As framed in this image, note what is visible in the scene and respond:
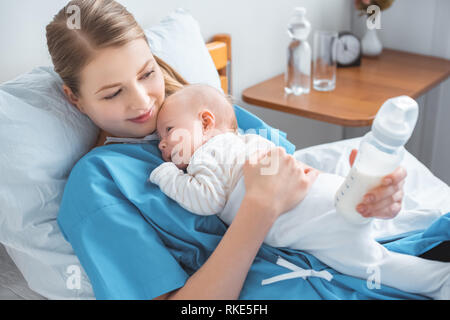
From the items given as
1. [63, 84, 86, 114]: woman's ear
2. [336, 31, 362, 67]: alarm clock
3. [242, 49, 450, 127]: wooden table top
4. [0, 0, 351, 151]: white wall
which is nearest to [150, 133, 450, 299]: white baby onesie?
[63, 84, 86, 114]: woman's ear

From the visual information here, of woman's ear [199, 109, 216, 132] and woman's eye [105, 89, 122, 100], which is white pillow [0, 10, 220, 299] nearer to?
woman's eye [105, 89, 122, 100]

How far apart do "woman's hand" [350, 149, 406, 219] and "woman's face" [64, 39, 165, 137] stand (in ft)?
1.56

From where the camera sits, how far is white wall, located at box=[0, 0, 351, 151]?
3.91ft

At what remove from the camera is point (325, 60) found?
1.87 m

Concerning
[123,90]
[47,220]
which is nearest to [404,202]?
[123,90]

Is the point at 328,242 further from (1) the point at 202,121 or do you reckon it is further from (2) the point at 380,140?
(1) the point at 202,121

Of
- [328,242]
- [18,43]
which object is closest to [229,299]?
[328,242]

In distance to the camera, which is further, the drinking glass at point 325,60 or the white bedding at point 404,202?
the drinking glass at point 325,60

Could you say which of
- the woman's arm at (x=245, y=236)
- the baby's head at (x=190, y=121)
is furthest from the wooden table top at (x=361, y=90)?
the woman's arm at (x=245, y=236)

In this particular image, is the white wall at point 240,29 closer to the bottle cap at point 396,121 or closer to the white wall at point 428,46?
the white wall at point 428,46

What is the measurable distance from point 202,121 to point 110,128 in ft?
0.64

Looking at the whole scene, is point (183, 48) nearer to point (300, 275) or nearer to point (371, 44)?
point (300, 275)

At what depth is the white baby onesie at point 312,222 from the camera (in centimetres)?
88
